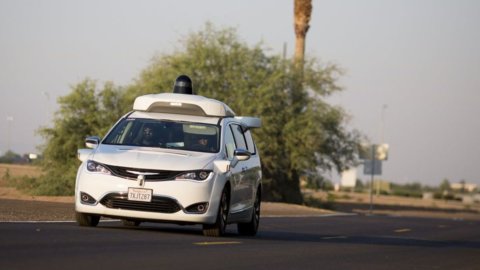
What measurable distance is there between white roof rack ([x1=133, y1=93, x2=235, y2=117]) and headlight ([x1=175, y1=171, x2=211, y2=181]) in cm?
187

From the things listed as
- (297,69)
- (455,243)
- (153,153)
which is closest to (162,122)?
(153,153)

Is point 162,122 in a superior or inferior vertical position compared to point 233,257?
superior

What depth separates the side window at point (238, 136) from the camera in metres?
19.0

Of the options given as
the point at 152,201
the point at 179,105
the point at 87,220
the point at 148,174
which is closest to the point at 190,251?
the point at 152,201

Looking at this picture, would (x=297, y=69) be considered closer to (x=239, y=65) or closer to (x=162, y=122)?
(x=239, y=65)

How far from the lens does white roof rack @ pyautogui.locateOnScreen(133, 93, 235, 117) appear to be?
18.3 m

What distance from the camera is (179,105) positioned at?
60.1 feet

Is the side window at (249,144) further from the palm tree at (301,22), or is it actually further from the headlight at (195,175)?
the palm tree at (301,22)

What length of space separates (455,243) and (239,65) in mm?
32463

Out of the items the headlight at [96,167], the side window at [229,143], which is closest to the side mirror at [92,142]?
the headlight at [96,167]

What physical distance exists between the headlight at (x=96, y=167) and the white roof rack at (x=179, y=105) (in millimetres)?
1966

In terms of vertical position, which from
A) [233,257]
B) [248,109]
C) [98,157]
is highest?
[248,109]

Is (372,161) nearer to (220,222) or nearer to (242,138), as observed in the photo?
(242,138)

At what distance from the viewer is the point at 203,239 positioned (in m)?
16.7
